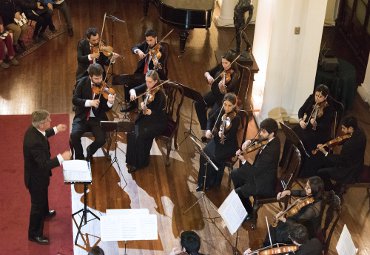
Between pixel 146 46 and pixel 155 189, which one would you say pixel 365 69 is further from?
pixel 155 189

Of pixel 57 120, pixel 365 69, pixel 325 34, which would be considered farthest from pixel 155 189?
pixel 325 34

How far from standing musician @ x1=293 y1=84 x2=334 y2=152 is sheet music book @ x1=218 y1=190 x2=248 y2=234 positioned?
1.99 m

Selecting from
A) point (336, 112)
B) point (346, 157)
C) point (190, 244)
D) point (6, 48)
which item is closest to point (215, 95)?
point (336, 112)

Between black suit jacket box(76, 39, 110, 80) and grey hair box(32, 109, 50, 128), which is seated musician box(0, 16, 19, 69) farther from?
grey hair box(32, 109, 50, 128)


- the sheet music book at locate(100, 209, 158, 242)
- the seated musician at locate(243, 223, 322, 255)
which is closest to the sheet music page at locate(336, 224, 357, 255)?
the seated musician at locate(243, 223, 322, 255)

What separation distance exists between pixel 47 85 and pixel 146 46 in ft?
6.41

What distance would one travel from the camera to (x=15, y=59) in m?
10.5

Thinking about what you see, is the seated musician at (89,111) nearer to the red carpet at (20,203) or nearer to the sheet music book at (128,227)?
the red carpet at (20,203)

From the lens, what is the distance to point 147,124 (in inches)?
315

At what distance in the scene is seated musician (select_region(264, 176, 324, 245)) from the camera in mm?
6371

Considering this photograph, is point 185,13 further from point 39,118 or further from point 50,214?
point 39,118

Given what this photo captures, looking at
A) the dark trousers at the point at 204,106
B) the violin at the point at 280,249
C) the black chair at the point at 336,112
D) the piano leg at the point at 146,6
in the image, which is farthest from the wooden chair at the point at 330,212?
the piano leg at the point at 146,6

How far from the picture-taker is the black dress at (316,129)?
25.8 feet

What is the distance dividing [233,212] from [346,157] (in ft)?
5.92
